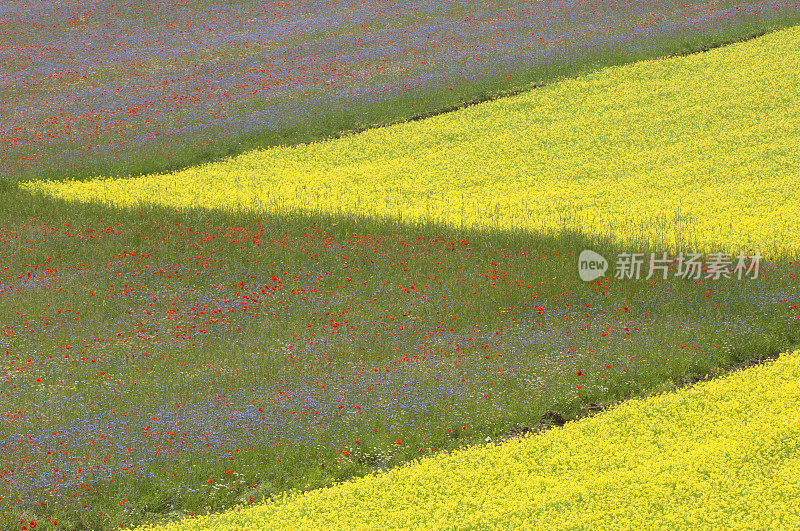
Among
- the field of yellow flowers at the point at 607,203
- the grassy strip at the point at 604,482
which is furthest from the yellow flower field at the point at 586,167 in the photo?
the grassy strip at the point at 604,482

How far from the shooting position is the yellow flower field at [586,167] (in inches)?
810

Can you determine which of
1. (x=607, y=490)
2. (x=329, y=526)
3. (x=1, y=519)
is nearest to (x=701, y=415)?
(x=607, y=490)

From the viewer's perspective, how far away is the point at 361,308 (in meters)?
16.2

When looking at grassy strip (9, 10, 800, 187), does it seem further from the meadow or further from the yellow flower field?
the yellow flower field

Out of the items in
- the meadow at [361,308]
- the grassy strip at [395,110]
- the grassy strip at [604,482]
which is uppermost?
the grassy strip at [395,110]

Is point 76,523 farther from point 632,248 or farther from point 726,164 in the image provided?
point 726,164

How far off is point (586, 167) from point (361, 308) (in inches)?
425

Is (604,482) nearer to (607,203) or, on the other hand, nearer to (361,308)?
(361,308)

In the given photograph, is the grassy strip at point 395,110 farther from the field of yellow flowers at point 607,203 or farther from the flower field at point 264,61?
the field of yellow flowers at point 607,203

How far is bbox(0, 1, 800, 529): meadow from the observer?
11.9 meters

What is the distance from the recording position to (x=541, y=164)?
25312mm

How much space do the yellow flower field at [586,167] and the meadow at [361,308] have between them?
13cm

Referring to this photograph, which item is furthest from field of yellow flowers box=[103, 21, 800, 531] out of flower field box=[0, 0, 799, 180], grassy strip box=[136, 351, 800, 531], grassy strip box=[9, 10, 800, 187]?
flower field box=[0, 0, 799, 180]

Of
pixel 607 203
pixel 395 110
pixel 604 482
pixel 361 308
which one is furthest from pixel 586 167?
pixel 604 482
